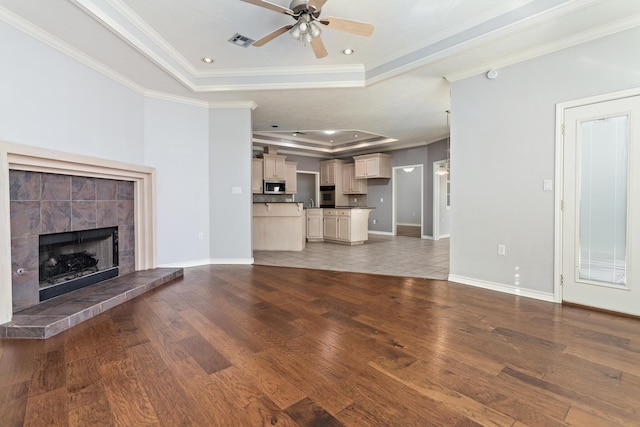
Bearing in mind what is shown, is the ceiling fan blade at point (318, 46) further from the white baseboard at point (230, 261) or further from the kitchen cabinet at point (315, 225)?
the kitchen cabinet at point (315, 225)

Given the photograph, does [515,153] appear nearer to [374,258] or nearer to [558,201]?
[558,201]

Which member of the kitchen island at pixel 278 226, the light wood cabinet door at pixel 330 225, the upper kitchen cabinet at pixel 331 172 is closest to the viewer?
the kitchen island at pixel 278 226

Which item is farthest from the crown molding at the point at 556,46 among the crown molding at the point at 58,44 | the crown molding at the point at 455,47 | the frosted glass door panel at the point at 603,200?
the crown molding at the point at 58,44

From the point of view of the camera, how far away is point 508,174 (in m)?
3.31

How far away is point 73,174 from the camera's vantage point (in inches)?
125

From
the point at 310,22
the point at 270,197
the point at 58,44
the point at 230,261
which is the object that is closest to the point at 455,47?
the point at 310,22

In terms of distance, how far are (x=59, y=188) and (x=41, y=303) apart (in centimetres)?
116

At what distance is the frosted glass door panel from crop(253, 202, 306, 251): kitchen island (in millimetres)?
4608

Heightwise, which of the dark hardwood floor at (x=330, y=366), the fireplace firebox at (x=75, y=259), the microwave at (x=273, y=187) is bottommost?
the dark hardwood floor at (x=330, y=366)

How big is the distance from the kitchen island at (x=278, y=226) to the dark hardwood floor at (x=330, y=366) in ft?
11.0

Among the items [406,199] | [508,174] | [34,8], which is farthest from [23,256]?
[406,199]

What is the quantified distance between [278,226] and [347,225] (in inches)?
70.0

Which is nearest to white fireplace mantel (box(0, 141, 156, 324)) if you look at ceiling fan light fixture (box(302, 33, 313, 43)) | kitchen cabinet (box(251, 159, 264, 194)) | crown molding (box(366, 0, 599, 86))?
ceiling fan light fixture (box(302, 33, 313, 43))

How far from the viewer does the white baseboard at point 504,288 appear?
3.05 metres
